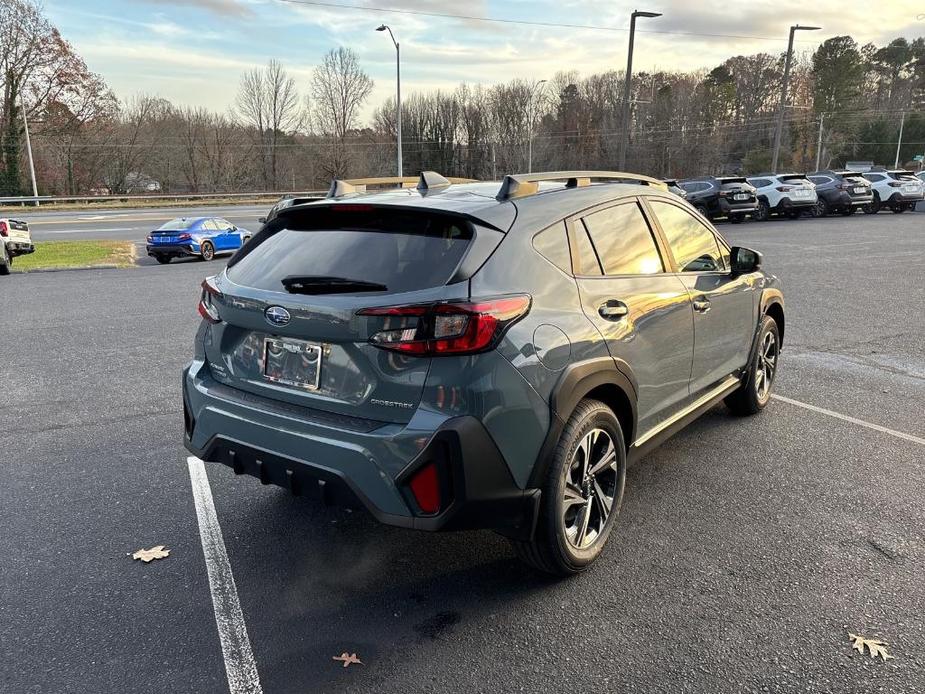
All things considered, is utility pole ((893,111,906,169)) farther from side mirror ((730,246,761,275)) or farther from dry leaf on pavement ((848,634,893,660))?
dry leaf on pavement ((848,634,893,660))

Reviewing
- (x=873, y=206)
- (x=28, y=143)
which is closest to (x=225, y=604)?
(x=873, y=206)

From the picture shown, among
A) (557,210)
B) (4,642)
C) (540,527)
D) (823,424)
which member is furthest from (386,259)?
(823,424)

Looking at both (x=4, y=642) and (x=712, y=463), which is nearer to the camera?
(x=4, y=642)

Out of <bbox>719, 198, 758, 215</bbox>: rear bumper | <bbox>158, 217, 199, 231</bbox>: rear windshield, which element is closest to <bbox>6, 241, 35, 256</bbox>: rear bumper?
<bbox>158, 217, 199, 231</bbox>: rear windshield

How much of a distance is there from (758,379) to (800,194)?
24.0 m

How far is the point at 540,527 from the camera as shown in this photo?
2740mm

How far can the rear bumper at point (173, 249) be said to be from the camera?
59.5 ft

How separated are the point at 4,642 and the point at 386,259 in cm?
212

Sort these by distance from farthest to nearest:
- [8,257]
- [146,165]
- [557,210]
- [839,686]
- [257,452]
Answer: [146,165] < [8,257] < [557,210] < [257,452] < [839,686]

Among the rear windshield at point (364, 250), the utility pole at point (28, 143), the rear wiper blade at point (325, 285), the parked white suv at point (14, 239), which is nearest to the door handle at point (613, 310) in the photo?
the rear windshield at point (364, 250)

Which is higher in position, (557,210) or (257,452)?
(557,210)

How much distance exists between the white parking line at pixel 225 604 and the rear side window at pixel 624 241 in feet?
7.33

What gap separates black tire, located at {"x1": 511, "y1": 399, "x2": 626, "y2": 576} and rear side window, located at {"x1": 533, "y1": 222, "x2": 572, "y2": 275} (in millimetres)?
620

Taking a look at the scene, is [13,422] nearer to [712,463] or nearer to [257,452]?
[257,452]
